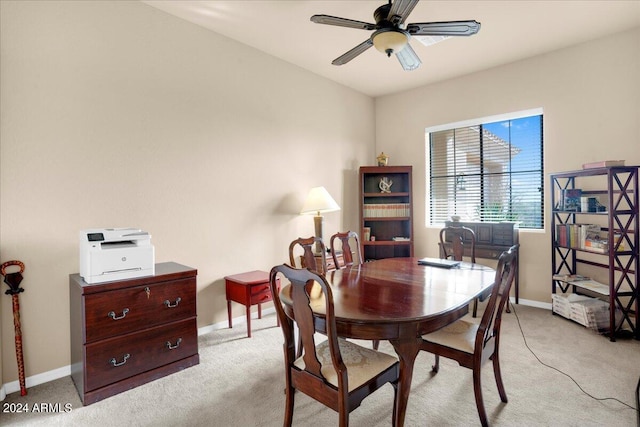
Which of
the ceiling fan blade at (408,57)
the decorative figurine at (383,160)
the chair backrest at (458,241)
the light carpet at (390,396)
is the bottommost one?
the light carpet at (390,396)

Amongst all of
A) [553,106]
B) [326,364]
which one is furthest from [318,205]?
[553,106]

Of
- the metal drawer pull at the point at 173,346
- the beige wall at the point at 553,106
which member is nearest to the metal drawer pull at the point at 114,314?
the metal drawer pull at the point at 173,346

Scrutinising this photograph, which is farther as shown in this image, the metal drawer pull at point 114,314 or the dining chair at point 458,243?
the dining chair at point 458,243

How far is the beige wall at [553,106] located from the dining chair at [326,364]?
330 centimetres

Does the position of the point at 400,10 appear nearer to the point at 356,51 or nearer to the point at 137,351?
the point at 356,51

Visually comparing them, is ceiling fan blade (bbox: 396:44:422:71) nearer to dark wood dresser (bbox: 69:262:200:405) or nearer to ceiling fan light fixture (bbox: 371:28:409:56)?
ceiling fan light fixture (bbox: 371:28:409:56)

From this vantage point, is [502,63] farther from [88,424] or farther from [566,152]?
[88,424]

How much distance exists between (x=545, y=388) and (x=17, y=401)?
3.49 meters

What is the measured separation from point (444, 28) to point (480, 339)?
6.56ft

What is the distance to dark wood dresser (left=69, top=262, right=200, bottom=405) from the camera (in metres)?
2.15

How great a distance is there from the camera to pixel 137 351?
7.67ft

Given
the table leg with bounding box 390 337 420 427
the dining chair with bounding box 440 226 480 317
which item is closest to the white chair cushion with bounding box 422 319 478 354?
the table leg with bounding box 390 337 420 427

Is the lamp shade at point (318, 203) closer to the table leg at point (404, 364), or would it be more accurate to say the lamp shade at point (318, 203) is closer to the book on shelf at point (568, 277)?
the table leg at point (404, 364)

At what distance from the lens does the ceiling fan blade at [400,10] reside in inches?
77.8
